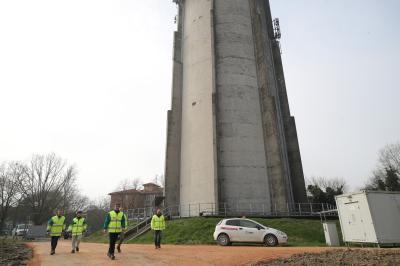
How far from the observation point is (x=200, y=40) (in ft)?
104

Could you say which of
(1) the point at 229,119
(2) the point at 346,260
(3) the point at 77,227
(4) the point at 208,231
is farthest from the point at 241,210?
(2) the point at 346,260

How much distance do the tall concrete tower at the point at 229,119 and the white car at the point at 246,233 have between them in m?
8.78

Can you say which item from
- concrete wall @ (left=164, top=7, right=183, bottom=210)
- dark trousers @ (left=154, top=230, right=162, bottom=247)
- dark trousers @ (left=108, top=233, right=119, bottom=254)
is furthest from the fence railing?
dark trousers @ (left=108, top=233, right=119, bottom=254)

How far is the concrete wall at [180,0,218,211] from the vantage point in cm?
2611

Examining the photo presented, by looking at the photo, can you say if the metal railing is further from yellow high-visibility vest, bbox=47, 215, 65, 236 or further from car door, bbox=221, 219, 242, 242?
yellow high-visibility vest, bbox=47, 215, 65, 236

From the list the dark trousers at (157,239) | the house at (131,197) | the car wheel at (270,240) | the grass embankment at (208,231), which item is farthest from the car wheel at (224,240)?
the house at (131,197)

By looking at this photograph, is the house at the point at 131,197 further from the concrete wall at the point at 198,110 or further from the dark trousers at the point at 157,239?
the dark trousers at the point at 157,239

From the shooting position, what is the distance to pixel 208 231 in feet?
63.5

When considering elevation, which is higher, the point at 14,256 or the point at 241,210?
the point at 241,210

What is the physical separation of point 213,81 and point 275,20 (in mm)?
14871

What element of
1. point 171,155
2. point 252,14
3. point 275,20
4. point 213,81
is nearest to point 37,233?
point 171,155

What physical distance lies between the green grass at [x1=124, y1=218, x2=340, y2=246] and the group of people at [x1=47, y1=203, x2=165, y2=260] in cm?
498

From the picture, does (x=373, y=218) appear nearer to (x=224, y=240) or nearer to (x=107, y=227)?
(x=224, y=240)

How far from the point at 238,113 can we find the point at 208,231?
1189cm
